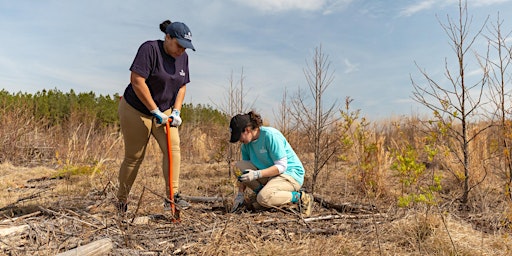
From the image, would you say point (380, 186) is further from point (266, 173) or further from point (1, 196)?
point (1, 196)

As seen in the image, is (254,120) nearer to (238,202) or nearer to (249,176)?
(249,176)

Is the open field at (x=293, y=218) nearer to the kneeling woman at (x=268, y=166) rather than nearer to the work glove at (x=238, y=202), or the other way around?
the work glove at (x=238, y=202)

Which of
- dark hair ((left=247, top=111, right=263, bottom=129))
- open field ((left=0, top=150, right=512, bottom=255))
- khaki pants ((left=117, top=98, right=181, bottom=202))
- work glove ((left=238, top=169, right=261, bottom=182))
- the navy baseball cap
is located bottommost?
open field ((left=0, top=150, right=512, bottom=255))

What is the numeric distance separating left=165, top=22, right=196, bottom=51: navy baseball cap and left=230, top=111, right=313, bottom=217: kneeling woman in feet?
2.42

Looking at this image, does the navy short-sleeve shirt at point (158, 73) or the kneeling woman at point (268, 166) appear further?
the kneeling woman at point (268, 166)

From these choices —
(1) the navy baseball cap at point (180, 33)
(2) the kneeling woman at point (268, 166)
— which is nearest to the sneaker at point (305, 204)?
(2) the kneeling woman at point (268, 166)

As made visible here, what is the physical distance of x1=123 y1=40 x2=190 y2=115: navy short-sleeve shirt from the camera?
2949 millimetres

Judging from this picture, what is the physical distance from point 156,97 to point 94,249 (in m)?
1.31

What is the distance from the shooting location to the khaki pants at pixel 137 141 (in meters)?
3.12

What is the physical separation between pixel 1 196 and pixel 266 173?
3.53 metres

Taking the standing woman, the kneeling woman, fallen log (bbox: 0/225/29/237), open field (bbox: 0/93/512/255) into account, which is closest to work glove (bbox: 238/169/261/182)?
the kneeling woman

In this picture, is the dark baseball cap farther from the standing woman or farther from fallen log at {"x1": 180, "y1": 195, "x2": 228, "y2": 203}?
fallen log at {"x1": 180, "y1": 195, "x2": 228, "y2": 203}

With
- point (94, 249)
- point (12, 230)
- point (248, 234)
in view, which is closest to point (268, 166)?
point (248, 234)

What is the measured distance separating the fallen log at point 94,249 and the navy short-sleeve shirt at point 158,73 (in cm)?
114
